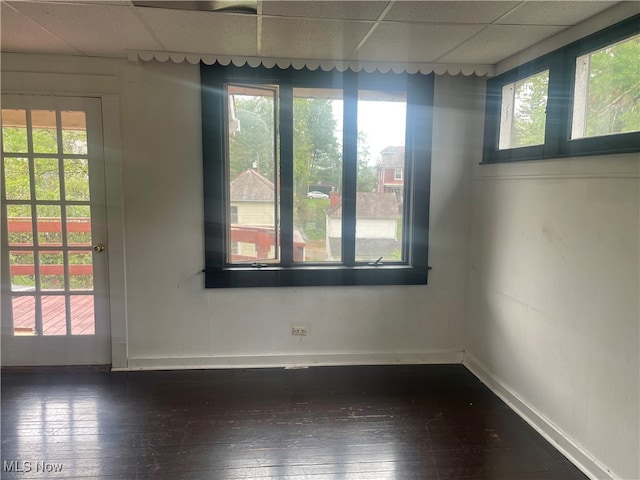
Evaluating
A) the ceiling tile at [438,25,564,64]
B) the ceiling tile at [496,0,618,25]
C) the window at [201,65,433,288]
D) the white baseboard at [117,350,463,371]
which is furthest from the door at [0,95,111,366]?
the ceiling tile at [496,0,618,25]

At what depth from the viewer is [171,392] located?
267 cm

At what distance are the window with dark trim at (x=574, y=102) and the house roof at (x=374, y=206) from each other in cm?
78

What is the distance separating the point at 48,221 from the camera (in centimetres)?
286

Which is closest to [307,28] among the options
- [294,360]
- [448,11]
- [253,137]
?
[448,11]

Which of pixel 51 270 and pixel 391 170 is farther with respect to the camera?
pixel 391 170

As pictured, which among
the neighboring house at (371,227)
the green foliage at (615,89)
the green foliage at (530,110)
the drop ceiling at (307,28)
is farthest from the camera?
the neighboring house at (371,227)

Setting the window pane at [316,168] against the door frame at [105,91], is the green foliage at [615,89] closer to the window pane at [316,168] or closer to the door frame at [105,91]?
the window pane at [316,168]

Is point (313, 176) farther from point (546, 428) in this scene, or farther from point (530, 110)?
point (546, 428)

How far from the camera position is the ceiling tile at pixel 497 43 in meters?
2.14

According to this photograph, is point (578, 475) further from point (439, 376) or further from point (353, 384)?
point (353, 384)

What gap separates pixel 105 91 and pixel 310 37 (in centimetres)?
151

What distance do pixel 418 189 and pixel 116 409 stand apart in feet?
8.28

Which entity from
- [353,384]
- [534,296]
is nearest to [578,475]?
[534,296]

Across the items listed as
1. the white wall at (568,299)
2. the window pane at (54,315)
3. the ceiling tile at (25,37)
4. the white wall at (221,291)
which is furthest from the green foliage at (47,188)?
the white wall at (568,299)
